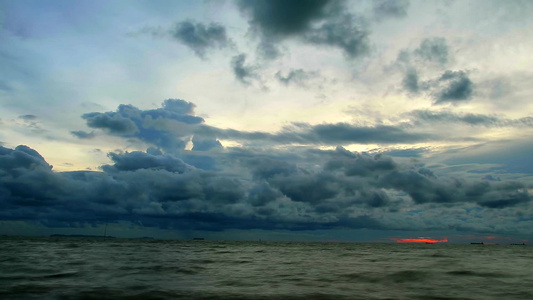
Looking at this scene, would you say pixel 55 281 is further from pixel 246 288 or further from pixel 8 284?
pixel 246 288

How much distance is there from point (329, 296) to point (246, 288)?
4.10 meters

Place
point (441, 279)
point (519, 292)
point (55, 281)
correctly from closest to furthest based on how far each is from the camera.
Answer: point (519, 292)
point (55, 281)
point (441, 279)

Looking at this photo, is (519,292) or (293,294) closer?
(293,294)

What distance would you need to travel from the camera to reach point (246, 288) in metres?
15.4

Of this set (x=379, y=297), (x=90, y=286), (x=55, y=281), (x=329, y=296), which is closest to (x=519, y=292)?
(x=379, y=297)

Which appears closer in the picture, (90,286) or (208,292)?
(208,292)

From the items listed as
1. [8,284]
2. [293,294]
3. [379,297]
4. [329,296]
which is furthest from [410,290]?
[8,284]

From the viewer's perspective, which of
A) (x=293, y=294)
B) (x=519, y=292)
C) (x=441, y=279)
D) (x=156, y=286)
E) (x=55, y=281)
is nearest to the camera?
(x=293, y=294)

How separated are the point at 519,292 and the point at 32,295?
21282mm

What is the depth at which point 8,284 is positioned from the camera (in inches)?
639

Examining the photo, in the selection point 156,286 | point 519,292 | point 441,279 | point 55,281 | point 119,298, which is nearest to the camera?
point 119,298

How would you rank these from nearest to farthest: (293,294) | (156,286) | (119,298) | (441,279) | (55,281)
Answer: (119,298) → (293,294) → (156,286) → (55,281) → (441,279)

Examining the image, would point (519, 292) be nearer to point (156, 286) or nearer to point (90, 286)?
point (156, 286)

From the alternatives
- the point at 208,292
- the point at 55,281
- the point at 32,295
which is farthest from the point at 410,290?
the point at 55,281
